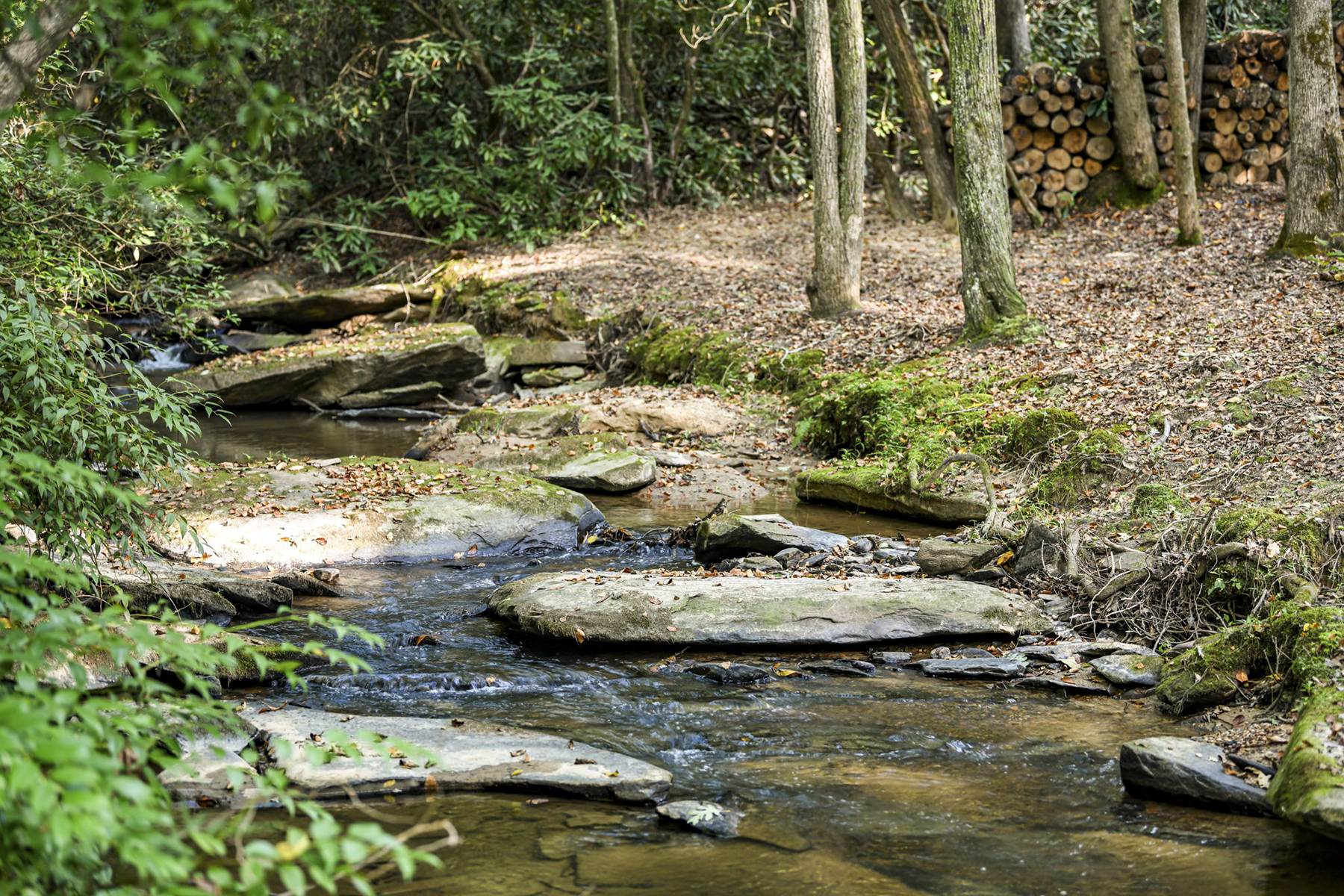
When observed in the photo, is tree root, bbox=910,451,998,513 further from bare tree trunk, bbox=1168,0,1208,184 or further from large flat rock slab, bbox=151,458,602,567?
bare tree trunk, bbox=1168,0,1208,184

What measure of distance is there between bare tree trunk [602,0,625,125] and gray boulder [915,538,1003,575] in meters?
13.3

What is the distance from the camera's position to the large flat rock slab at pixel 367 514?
7449 mm

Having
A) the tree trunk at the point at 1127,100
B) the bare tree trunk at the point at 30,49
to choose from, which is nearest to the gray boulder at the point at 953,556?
the bare tree trunk at the point at 30,49

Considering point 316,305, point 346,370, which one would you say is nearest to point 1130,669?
point 346,370

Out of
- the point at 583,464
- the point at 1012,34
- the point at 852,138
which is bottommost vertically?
the point at 583,464

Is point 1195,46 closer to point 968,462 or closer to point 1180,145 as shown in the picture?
point 1180,145

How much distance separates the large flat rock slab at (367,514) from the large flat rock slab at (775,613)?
1.88 meters

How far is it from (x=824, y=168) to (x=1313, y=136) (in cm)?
484

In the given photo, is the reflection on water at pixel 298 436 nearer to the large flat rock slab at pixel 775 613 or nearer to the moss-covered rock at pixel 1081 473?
the large flat rock slab at pixel 775 613

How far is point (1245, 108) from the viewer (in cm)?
1460

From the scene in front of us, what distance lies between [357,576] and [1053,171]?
40.7 feet

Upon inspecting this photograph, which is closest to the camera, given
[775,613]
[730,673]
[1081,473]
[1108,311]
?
[730,673]

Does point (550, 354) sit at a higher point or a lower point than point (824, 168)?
lower

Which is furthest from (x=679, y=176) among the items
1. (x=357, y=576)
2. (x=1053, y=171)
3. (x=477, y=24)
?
(x=357, y=576)
